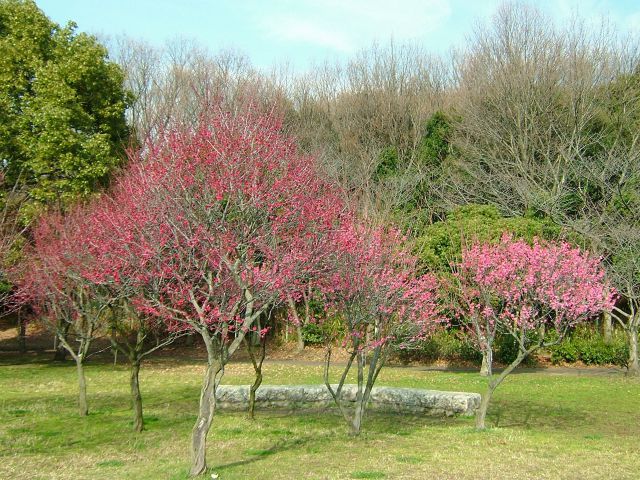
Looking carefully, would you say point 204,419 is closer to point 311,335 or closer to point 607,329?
point 607,329

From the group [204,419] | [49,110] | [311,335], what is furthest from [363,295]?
[311,335]

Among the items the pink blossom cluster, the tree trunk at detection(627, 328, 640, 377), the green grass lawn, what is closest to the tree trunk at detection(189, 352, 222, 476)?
the green grass lawn

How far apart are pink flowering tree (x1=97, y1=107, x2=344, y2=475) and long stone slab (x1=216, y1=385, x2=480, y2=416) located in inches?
175

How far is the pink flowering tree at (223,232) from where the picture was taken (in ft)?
27.0

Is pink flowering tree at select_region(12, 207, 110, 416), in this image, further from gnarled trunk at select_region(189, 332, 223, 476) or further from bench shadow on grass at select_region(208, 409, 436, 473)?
gnarled trunk at select_region(189, 332, 223, 476)

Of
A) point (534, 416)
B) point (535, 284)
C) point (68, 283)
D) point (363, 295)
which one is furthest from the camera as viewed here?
point (68, 283)

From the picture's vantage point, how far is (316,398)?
48.4 feet

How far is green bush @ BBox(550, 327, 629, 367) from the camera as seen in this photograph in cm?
2489

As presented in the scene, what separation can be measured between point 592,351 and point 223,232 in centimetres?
2039

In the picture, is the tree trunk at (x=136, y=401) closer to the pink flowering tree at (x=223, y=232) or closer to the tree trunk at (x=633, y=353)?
the pink flowering tree at (x=223, y=232)

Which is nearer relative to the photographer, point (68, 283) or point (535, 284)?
point (535, 284)

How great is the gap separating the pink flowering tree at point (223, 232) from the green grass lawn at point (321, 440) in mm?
1667

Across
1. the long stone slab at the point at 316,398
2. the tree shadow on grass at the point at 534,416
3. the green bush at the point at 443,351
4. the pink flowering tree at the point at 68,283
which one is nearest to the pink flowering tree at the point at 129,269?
the pink flowering tree at the point at 68,283

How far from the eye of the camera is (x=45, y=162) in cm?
2322
